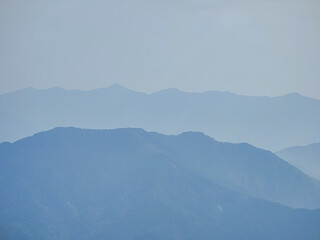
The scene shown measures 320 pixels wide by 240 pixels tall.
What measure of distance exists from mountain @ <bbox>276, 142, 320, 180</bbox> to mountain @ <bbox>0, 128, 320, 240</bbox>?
60111mm

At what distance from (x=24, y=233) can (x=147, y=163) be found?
93.4 feet

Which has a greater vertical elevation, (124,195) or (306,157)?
(124,195)

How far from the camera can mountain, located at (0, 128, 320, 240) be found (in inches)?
3627

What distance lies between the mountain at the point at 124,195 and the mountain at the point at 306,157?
60.1 meters

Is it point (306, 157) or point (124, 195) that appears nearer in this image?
point (124, 195)

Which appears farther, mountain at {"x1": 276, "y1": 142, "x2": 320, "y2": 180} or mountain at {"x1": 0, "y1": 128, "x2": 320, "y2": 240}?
mountain at {"x1": 276, "y1": 142, "x2": 320, "y2": 180}

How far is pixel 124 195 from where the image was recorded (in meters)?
100

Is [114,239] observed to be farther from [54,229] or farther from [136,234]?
[54,229]

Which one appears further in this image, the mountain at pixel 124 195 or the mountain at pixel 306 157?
the mountain at pixel 306 157

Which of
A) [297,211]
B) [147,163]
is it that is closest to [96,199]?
[147,163]

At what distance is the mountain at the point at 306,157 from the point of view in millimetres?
173688

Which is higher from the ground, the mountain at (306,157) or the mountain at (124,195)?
the mountain at (124,195)

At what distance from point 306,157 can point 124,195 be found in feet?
344

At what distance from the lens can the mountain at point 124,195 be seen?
92125 mm
